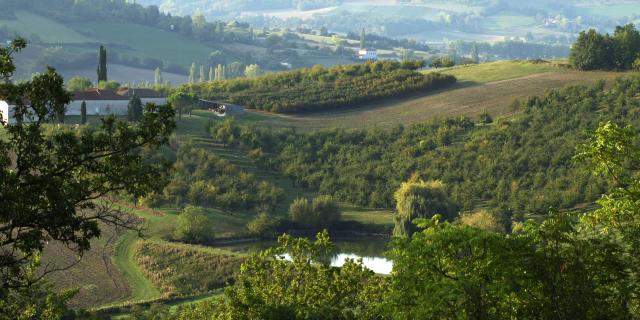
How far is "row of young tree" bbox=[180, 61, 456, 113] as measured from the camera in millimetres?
125625

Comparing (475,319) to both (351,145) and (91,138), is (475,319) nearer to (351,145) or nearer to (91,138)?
(91,138)

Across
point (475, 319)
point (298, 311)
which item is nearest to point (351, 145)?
point (298, 311)

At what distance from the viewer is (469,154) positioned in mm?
102000

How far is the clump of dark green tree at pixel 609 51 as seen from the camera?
120 m

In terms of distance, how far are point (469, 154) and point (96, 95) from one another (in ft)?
124

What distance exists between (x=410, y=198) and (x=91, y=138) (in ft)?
226

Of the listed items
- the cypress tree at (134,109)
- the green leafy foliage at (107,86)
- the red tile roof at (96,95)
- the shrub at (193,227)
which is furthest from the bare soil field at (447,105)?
the shrub at (193,227)

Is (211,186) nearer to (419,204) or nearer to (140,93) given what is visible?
(419,204)

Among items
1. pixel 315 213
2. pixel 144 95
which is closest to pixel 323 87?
pixel 144 95

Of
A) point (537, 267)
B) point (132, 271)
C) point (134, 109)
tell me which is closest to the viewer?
point (537, 267)

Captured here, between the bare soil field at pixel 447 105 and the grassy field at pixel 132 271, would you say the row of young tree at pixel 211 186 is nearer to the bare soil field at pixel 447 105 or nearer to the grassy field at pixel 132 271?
the grassy field at pixel 132 271

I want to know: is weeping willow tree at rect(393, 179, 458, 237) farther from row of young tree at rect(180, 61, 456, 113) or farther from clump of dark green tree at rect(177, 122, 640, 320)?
clump of dark green tree at rect(177, 122, 640, 320)

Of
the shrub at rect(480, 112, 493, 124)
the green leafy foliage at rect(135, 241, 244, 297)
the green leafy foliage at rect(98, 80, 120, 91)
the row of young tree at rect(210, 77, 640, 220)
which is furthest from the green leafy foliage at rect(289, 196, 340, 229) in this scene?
the green leafy foliage at rect(98, 80, 120, 91)

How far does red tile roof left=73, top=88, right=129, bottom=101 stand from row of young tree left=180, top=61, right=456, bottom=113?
16.3 meters
